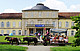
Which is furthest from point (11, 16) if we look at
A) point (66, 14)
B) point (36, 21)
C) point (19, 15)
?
point (66, 14)

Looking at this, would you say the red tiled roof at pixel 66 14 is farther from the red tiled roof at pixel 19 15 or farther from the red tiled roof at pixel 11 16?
the red tiled roof at pixel 11 16

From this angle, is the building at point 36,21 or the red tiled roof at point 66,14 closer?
the building at point 36,21

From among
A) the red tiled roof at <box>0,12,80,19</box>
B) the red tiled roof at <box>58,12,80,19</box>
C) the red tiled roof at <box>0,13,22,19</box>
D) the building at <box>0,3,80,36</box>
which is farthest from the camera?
the red tiled roof at <box>0,13,22,19</box>

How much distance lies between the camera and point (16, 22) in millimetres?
59469

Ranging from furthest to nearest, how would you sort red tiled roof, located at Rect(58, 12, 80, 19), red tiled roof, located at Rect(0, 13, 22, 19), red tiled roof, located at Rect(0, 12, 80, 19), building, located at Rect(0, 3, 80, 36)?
red tiled roof, located at Rect(0, 13, 22, 19) < red tiled roof, located at Rect(0, 12, 80, 19) < red tiled roof, located at Rect(58, 12, 80, 19) < building, located at Rect(0, 3, 80, 36)

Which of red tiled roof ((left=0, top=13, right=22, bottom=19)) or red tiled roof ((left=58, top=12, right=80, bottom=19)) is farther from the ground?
red tiled roof ((left=58, top=12, right=80, bottom=19))

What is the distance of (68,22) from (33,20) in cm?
1048

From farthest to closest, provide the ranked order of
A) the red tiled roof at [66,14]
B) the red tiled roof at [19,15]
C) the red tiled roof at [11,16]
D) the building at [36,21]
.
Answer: the red tiled roof at [11,16] → the red tiled roof at [19,15] → the red tiled roof at [66,14] → the building at [36,21]

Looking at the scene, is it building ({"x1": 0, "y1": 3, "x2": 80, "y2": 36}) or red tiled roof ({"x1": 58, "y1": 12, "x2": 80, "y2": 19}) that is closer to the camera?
building ({"x1": 0, "y1": 3, "x2": 80, "y2": 36})

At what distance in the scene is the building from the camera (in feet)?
188

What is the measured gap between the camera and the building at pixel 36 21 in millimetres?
57375

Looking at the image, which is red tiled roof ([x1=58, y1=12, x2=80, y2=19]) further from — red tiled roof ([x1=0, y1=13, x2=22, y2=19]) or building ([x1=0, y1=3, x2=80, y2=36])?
red tiled roof ([x1=0, y1=13, x2=22, y2=19])

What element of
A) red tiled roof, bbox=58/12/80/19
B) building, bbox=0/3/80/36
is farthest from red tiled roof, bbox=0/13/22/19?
red tiled roof, bbox=58/12/80/19

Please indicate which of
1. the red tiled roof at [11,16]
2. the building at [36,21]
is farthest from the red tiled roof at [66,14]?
the red tiled roof at [11,16]
